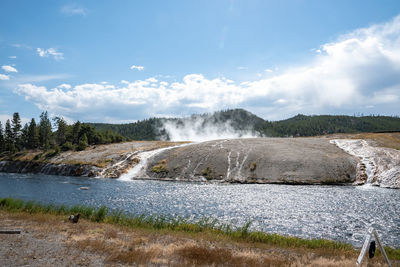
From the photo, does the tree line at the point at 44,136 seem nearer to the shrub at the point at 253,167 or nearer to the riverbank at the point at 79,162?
the riverbank at the point at 79,162

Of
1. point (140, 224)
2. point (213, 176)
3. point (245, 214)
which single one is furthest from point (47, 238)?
point (213, 176)

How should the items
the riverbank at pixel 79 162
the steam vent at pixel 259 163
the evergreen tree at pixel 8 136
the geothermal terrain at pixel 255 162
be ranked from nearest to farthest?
the geothermal terrain at pixel 255 162
the steam vent at pixel 259 163
the riverbank at pixel 79 162
the evergreen tree at pixel 8 136

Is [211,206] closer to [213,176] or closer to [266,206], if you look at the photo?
[266,206]

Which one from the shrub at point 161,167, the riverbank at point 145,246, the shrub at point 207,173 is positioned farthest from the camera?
the shrub at point 161,167

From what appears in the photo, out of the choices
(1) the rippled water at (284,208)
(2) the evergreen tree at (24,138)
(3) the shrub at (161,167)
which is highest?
(2) the evergreen tree at (24,138)

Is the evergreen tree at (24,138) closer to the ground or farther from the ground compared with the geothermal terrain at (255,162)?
farther from the ground

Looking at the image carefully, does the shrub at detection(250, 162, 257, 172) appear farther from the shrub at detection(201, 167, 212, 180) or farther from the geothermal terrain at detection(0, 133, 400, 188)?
the shrub at detection(201, 167, 212, 180)

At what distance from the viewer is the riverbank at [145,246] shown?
1336cm

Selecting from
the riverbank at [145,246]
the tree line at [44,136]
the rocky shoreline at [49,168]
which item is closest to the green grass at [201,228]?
the riverbank at [145,246]

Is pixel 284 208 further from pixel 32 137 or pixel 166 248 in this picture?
pixel 32 137

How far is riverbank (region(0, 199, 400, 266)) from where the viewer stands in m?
13.4

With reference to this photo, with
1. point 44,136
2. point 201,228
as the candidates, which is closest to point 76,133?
point 44,136

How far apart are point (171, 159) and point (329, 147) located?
42412mm

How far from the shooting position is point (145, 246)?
1568 cm
